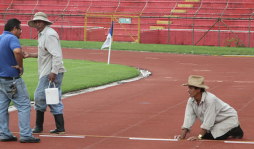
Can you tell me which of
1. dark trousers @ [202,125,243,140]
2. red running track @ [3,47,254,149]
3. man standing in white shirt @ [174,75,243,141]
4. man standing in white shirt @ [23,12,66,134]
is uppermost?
man standing in white shirt @ [23,12,66,134]

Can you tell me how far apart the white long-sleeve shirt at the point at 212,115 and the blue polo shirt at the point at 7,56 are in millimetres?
2867

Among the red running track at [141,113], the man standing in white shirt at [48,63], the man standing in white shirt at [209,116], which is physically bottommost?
the red running track at [141,113]

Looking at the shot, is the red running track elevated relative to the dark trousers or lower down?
lower down

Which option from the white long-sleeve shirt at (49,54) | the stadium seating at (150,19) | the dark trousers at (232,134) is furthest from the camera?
the stadium seating at (150,19)

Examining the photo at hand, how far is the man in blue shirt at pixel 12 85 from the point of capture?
8141mm

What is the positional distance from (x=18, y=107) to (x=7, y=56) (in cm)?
83

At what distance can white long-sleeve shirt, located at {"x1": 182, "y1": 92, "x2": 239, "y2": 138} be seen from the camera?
27.0 ft

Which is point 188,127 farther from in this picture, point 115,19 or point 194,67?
point 115,19

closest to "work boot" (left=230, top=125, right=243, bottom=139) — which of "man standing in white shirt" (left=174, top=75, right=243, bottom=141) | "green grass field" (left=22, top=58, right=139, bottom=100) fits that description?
"man standing in white shirt" (left=174, top=75, right=243, bottom=141)

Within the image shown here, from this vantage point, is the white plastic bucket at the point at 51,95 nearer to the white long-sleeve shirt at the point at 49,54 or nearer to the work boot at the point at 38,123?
the white long-sleeve shirt at the point at 49,54

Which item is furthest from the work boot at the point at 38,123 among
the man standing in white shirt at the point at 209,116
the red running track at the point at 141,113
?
the man standing in white shirt at the point at 209,116

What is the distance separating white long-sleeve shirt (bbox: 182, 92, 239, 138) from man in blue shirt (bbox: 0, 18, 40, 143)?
2.51 m

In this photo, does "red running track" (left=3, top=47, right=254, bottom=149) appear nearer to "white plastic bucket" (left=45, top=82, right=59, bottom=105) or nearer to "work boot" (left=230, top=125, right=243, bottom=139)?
"work boot" (left=230, top=125, right=243, bottom=139)

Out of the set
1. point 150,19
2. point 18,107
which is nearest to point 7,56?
point 18,107
